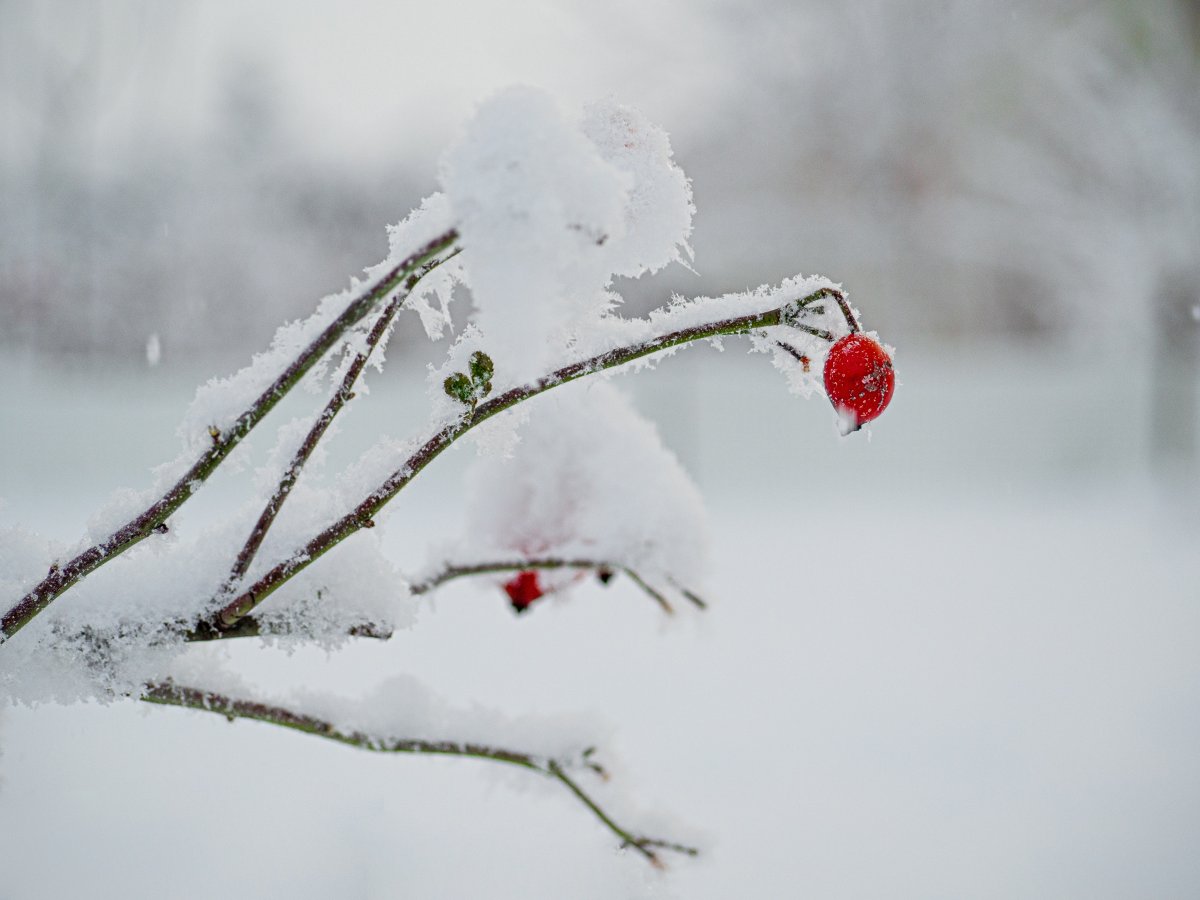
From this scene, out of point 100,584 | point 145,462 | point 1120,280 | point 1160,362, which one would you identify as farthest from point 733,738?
point 1120,280

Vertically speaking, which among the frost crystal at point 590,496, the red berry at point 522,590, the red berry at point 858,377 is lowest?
the red berry at point 858,377

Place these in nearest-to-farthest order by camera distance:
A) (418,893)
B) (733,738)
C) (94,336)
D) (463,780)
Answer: (418,893) → (463,780) → (733,738) → (94,336)

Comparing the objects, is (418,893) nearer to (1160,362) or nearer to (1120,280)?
(1160,362)

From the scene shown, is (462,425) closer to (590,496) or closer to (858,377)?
(858,377)

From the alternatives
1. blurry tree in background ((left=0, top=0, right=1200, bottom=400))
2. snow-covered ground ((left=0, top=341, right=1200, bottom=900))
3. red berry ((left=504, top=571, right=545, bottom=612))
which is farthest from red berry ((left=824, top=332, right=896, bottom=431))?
blurry tree in background ((left=0, top=0, right=1200, bottom=400))

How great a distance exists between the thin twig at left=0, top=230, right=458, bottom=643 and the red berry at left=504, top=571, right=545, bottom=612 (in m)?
0.42

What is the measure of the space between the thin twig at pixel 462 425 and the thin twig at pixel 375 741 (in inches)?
3.1

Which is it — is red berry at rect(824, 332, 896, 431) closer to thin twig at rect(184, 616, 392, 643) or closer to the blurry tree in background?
thin twig at rect(184, 616, 392, 643)

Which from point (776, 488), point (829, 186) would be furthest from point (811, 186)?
point (776, 488)

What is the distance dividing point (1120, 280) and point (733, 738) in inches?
237

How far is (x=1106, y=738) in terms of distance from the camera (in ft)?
4.54

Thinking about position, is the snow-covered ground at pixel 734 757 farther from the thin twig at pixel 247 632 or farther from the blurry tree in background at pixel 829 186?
the blurry tree in background at pixel 829 186

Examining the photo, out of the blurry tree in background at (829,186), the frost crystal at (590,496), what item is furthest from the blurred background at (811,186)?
the frost crystal at (590,496)

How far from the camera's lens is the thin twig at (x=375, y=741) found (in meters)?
0.54
